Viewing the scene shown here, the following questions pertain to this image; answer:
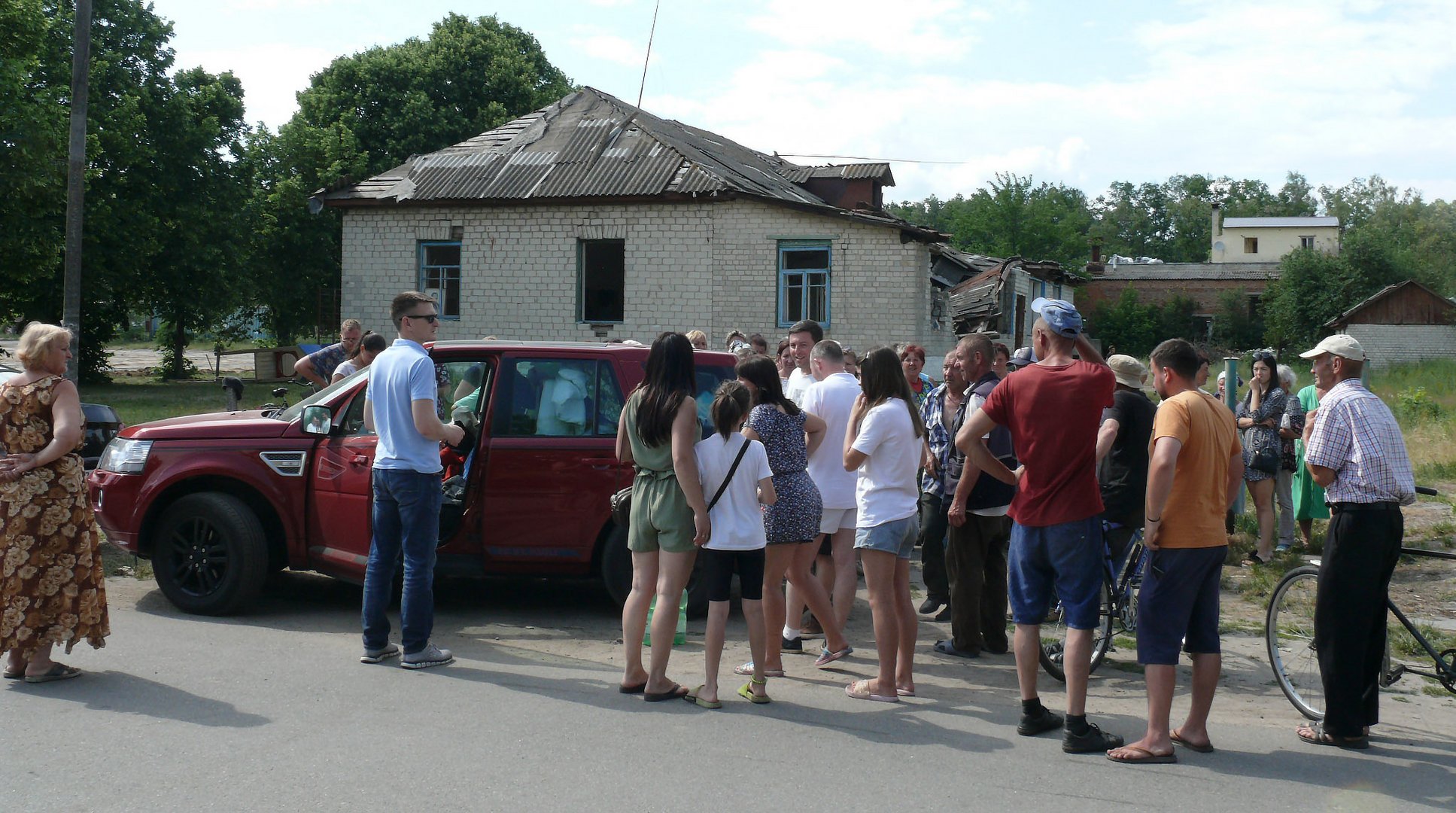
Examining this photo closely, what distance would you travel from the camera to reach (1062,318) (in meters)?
5.18

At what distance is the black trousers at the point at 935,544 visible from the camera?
7.52m

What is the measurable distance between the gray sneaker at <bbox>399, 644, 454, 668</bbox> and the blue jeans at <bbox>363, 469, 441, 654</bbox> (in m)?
0.03

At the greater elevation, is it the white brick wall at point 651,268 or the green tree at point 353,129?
the green tree at point 353,129

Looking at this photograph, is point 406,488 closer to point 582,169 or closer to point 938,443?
point 938,443

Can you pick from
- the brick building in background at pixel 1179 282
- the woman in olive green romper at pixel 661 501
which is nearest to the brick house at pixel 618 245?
the woman in olive green romper at pixel 661 501

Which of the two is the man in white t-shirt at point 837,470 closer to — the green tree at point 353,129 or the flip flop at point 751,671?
the flip flop at point 751,671

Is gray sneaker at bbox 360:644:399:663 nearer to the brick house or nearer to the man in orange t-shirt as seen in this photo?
the man in orange t-shirt

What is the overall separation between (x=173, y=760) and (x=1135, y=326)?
58065 millimetres

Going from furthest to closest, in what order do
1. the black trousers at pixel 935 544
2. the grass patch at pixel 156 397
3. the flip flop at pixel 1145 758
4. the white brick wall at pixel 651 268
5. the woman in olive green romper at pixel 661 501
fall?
the grass patch at pixel 156 397 < the white brick wall at pixel 651 268 < the black trousers at pixel 935 544 < the woman in olive green romper at pixel 661 501 < the flip flop at pixel 1145 758

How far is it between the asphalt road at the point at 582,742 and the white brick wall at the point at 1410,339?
52073 millimetres

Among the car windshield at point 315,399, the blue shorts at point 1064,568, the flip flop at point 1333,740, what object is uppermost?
the car windshield at point 315,399

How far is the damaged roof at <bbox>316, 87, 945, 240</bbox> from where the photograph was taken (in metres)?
21.4

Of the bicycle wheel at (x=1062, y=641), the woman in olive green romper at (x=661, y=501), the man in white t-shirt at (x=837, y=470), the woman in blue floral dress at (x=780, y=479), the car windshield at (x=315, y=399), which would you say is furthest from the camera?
the car windshield at (x=315, y=399)

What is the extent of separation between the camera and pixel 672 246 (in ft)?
71.3
